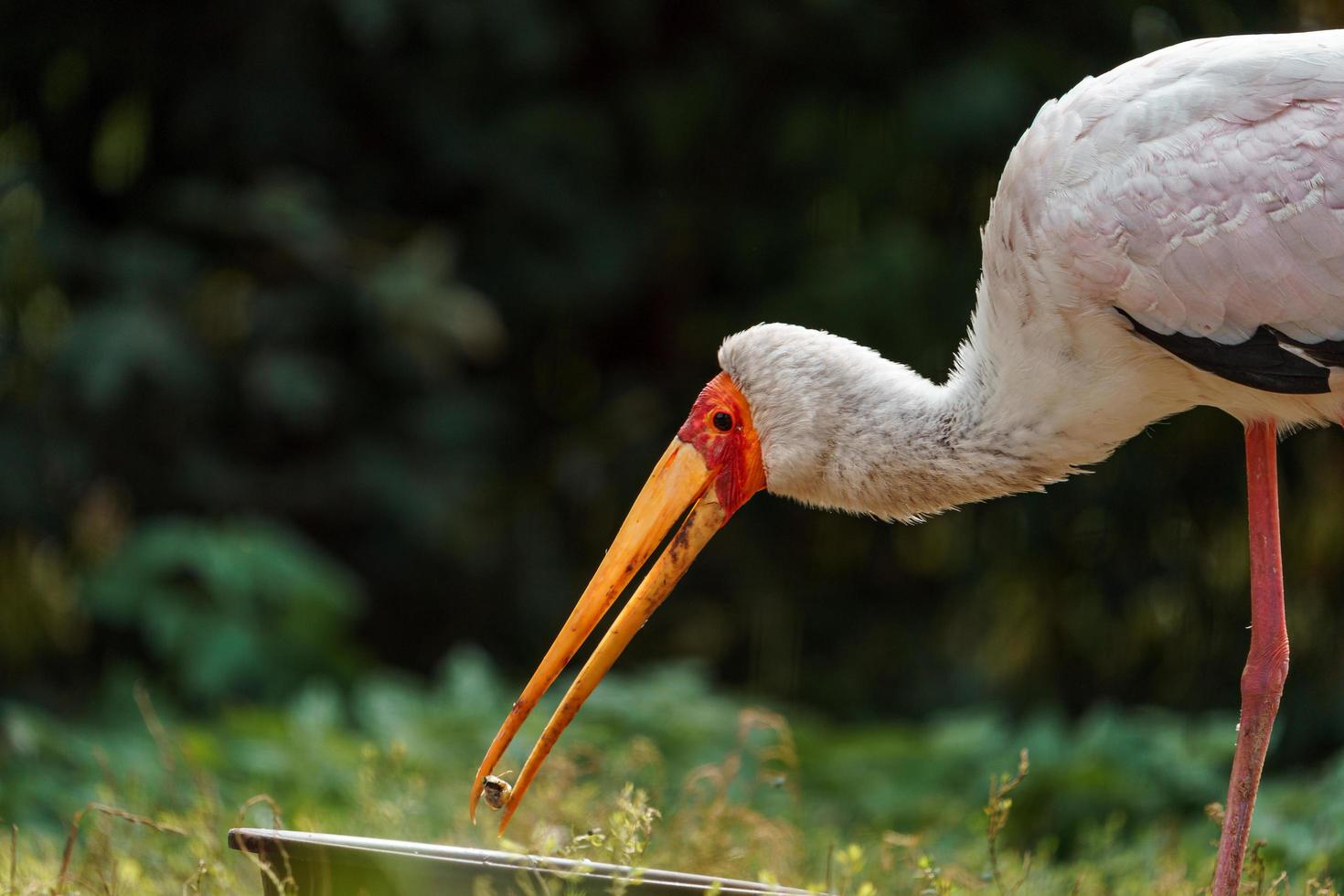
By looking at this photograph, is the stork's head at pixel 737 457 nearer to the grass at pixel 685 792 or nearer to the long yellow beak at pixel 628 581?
the long yellow beak at pixel 628 581

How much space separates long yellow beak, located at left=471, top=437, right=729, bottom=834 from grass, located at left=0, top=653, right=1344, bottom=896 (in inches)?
8.4

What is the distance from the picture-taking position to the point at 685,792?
363 centimetres

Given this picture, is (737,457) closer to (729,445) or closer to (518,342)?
(729,445)


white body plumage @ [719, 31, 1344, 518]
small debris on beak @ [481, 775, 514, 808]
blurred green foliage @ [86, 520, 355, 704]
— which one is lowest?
blurred green foliage @ [86, 520, 355, 704]

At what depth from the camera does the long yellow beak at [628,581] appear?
3.10m

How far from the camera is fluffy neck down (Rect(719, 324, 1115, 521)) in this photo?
315 cm

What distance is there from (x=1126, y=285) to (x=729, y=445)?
2.97 ft

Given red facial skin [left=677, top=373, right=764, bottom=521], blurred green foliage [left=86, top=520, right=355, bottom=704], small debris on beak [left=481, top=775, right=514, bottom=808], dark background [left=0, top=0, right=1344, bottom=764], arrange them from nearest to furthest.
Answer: small debris on beak [left=481, top=775, right=514, bottom=808] → red facial skin [left=677, top=373, right=764, bottom=521] → blurred green foliage [left=86, top=520, right=355, bottom=704] → dark background [left=0, top=0, right=1344, bottom=764]

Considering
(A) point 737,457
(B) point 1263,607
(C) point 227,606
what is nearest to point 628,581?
(A) point 737,457

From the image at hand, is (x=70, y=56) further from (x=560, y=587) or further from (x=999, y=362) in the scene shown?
(x=999, y=362)

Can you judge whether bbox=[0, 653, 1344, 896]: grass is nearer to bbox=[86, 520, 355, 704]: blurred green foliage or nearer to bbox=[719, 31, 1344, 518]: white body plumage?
bbox=[86, 520, 355, 704]: blurred green foliage

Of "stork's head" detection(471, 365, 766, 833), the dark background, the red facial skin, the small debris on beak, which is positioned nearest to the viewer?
the small debris on beak

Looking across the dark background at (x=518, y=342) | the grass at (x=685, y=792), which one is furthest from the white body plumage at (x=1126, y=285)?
the dark background at (x=518, y=342)

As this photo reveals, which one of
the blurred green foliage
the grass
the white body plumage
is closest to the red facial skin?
the white body plumage
